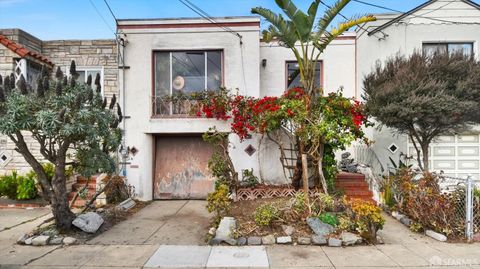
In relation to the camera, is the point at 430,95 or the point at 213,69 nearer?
the point at 430,95

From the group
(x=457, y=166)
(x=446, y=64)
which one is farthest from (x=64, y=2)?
(x=457, y=166)

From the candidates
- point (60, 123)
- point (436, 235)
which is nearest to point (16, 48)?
point (60, 123)

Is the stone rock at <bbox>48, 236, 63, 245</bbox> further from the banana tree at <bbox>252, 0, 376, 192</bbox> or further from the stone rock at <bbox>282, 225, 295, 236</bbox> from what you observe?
the banana tree at <bbox>252, 0, 376, 192</bbox>

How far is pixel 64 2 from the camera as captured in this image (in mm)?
8828

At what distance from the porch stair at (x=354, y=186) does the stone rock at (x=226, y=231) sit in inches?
164

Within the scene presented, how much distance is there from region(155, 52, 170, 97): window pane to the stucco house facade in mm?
33

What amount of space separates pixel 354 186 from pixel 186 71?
6.49 m

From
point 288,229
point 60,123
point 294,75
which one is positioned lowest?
point 288,229

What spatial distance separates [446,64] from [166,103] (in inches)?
315

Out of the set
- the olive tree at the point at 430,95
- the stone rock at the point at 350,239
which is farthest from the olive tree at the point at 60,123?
the olive tree at the point at 430,95

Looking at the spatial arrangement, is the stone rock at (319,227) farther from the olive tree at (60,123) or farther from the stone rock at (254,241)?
the olive tree at (60,123)

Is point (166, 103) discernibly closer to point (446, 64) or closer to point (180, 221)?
point (180, 221)

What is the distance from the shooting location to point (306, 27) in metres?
7.50

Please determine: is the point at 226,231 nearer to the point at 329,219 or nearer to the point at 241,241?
the point at 241,241
